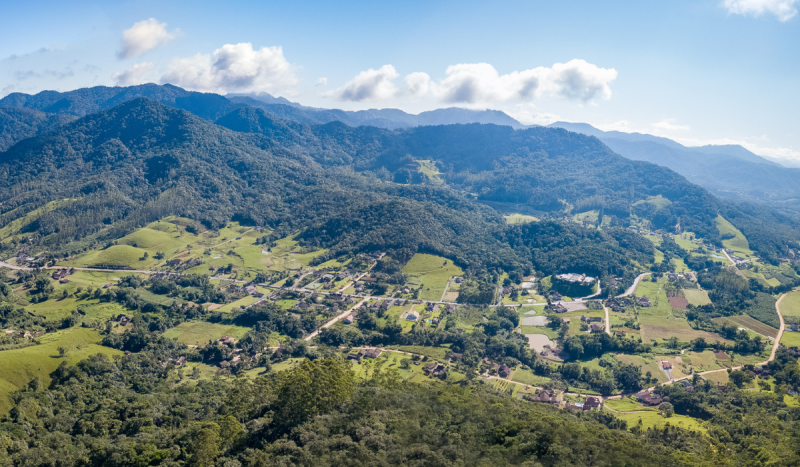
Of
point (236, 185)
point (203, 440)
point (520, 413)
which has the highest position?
point (236, 185)

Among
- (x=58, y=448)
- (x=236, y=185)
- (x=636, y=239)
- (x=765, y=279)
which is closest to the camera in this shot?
(x=58, y=448)

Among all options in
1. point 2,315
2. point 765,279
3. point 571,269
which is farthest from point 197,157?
point 765,279

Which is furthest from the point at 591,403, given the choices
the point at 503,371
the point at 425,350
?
the point at 425,350

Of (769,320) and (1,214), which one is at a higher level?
(1,214)

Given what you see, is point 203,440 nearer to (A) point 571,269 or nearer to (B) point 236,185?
(A) point 571,269

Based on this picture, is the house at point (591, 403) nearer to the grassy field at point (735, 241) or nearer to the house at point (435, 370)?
the house at point (435, 370)

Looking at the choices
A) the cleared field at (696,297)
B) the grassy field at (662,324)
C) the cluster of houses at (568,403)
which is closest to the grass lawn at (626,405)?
the cluster of houses at (568,403)

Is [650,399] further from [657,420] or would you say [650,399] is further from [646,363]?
[646,363]
